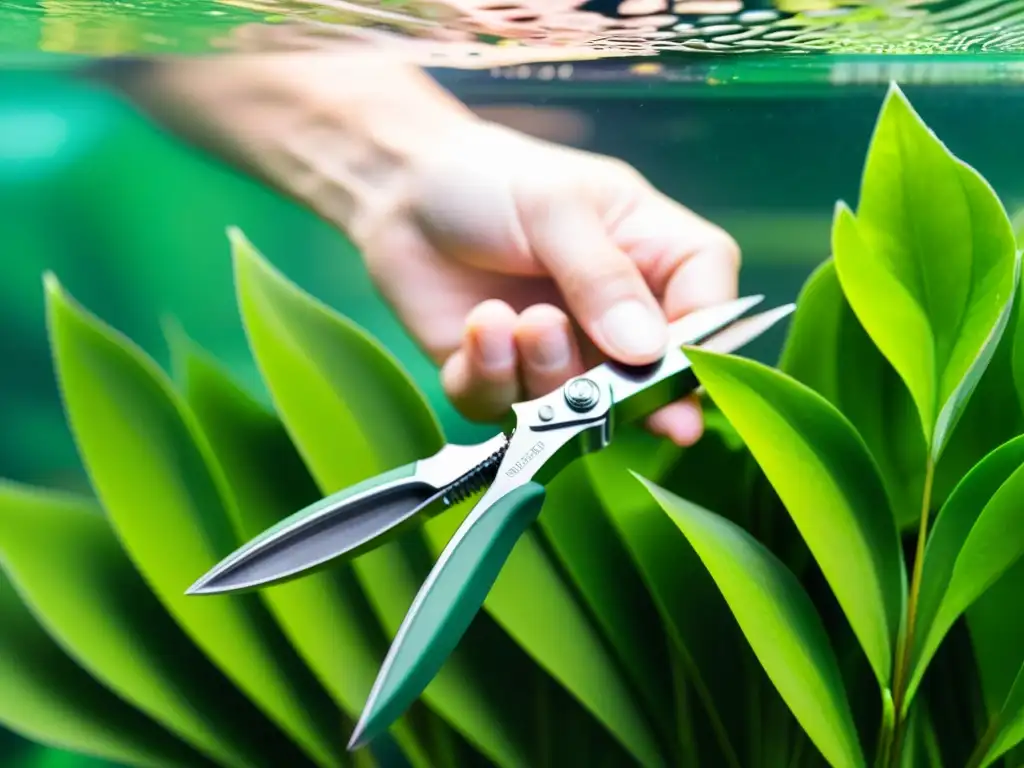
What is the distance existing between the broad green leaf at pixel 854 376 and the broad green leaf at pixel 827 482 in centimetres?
4

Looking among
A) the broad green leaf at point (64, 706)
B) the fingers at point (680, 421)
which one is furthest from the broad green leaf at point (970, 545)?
the broad green leaf at point (64, 706)

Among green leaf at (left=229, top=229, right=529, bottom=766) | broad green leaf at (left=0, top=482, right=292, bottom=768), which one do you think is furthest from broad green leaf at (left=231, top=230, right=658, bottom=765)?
broad green leaf at (left=0, top=482, right=292, bottom=768)

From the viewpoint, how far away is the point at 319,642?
0.40 metres

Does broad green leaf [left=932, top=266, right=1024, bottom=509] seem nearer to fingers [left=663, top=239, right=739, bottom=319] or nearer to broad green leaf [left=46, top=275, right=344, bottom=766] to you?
fingers [left=663, top=239, right=739, bottom=319]

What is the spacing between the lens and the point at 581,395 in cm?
36

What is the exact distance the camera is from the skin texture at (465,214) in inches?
16.7

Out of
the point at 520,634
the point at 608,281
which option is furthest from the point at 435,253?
the point at 520,634

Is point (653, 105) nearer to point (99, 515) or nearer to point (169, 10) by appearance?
point (169, 10)

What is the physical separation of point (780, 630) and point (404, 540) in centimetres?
18

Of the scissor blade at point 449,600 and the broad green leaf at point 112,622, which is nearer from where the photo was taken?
the scissor blade at point 449,600

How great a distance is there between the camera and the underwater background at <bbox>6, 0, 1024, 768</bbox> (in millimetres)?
489

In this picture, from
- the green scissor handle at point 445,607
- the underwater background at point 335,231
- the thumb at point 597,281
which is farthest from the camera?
the underwater background at point 335,231

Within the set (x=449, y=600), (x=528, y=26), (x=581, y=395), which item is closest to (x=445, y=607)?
(x=449, y=600)

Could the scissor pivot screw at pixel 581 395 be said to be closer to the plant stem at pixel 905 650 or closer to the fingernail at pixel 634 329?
the fingernail at pixel 634 329
